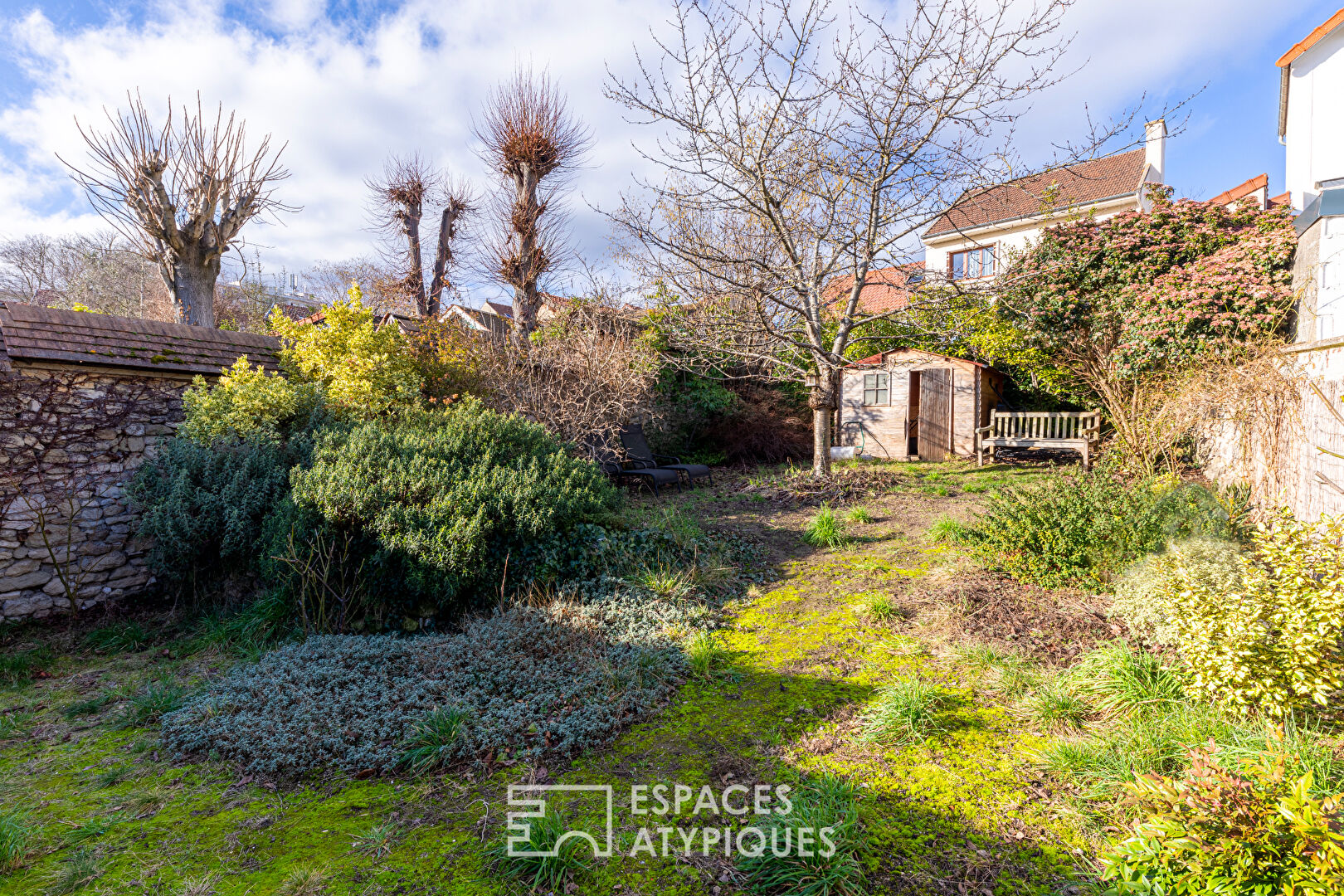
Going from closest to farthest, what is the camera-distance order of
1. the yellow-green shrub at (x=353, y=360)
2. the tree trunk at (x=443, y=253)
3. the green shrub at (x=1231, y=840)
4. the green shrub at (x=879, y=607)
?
the green shrub at (x=1231, y=840) → the green shrub at (x=879, y=607) → the yellow-green shrub at (x=353, y=360) → the tree trunk at (x=443, y=253)

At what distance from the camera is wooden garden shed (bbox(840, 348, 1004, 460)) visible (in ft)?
43.1

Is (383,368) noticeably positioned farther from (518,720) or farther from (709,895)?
(709,895)

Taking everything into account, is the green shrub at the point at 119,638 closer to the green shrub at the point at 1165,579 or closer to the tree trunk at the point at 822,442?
the green shrub at the point at 1165,579

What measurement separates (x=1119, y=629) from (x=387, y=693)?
4.48 m

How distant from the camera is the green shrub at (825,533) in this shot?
6.19 metres

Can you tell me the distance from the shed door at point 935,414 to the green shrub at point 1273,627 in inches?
423

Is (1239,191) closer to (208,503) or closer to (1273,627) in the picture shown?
(1273,627)

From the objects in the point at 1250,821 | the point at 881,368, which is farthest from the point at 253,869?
the point at 881,368

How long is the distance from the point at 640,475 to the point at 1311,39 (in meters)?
11.5

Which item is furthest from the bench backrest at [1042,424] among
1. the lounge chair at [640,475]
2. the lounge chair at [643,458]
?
the lounge chair at [640,475]

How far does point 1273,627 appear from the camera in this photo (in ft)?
8.83

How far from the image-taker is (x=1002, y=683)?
3291 mm

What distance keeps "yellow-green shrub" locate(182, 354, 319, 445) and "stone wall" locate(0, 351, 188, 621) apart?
0.51 metres

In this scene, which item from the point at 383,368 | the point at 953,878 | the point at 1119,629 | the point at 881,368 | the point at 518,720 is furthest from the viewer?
the point at 881,368
